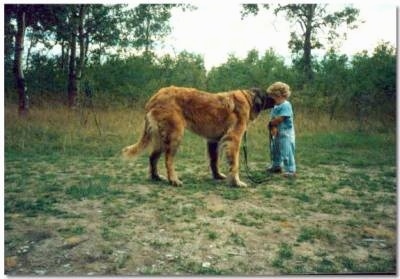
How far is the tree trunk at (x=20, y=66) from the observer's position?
4.30m

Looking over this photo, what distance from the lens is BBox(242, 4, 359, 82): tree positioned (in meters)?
4.36

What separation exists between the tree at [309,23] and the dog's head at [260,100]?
53 centimetres

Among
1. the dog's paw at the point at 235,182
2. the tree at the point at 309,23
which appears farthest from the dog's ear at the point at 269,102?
the dog's paw at the point at 235,182

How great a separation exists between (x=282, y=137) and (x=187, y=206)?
1628mm

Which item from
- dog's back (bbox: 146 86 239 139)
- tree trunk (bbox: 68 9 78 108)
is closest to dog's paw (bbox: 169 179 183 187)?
dog's back (bbox: 146 86 239 139)

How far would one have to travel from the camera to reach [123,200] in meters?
4.27

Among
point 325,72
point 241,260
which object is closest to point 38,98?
point 241,260

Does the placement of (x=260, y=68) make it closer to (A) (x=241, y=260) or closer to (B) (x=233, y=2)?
(B) (x=233, y=2)

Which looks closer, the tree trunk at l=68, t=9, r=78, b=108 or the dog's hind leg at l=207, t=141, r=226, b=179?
the tree trunk at l=68, t=9, r=78, b=108

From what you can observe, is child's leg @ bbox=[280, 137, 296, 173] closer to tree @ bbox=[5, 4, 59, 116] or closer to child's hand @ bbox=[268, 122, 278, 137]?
child's hand @ bbox=[268, 122, 278, 137]

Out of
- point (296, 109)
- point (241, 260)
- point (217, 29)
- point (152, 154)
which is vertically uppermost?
point (217, 29)

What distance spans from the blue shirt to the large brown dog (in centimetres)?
12

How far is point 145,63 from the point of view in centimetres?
475

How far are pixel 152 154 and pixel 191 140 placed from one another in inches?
20.0
